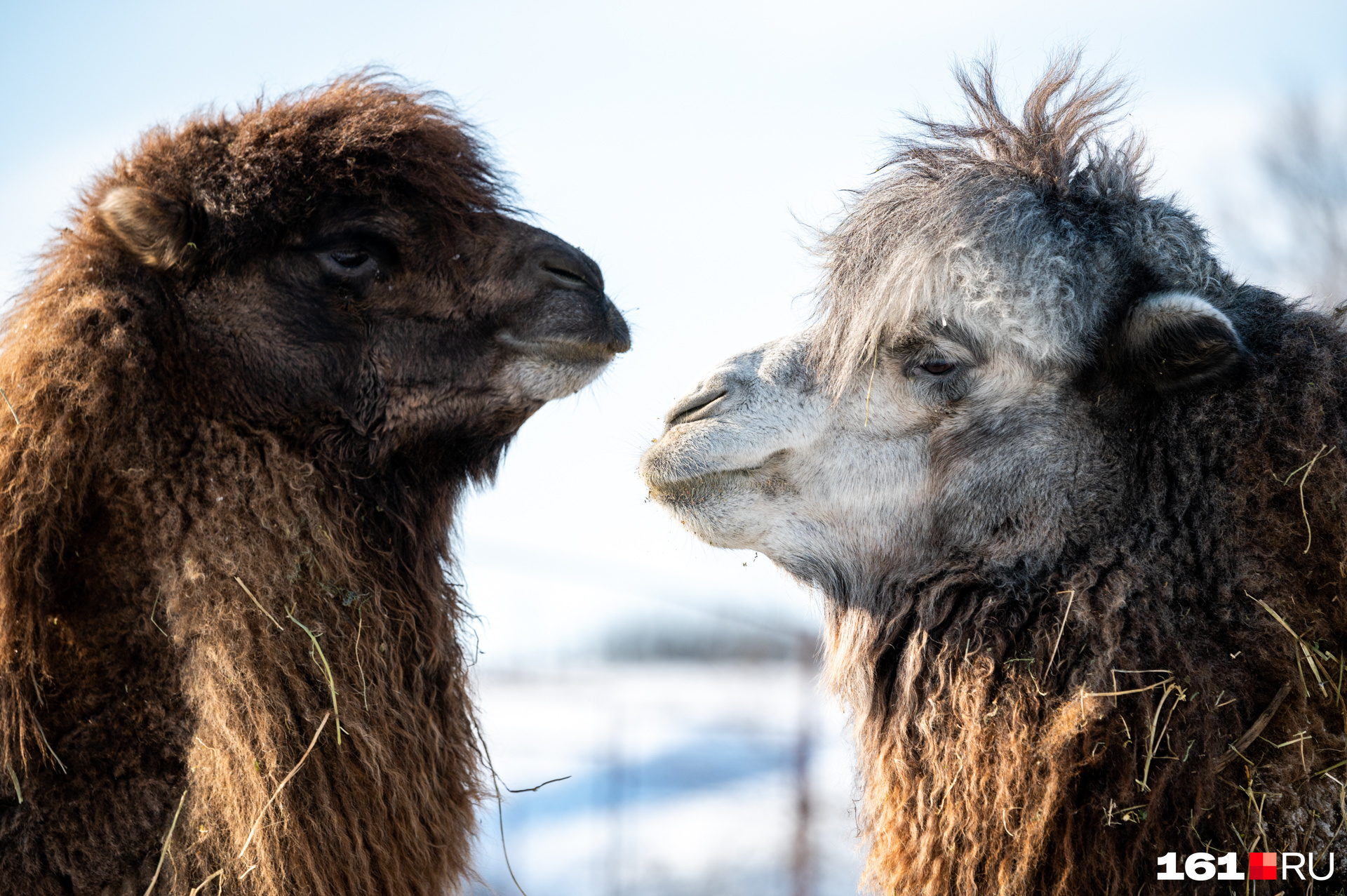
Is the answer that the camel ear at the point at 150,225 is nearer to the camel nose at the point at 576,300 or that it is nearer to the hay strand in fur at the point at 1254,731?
the camel nose at the point at 576,300

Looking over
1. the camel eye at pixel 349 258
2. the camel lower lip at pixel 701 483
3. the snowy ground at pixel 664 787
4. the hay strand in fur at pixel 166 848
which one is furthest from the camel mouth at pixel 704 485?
the snowy ground at pixel 664 787

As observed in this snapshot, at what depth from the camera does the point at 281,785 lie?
2488 mm

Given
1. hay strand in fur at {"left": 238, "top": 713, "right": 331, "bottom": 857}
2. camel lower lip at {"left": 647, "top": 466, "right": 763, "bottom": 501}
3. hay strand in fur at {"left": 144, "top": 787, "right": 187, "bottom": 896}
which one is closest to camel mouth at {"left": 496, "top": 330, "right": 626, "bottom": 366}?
camel lower lip at {"left": 647, "top": 466, "right": 763, "bottom": 501}

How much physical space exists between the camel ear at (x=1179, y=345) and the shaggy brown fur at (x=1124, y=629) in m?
0.05

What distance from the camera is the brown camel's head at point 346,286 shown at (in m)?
2.77

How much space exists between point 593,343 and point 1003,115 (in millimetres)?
1407

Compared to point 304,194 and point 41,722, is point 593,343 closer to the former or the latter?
point 304,194

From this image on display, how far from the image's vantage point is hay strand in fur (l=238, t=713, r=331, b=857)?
2.41 meters

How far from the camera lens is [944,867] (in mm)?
2660

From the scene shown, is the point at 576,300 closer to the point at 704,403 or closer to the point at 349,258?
the point at 704,403

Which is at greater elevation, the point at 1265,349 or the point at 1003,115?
the point at 1003,115

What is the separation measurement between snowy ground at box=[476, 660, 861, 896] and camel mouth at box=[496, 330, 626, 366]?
181 inches

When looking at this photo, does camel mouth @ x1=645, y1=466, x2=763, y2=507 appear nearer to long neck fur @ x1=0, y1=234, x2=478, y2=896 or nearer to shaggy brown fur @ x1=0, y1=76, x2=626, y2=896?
shaggy brown fur @ x1=0, y1=76, x2=626, y2=896

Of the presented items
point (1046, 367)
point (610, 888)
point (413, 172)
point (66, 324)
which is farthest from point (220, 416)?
point (610, 888)
